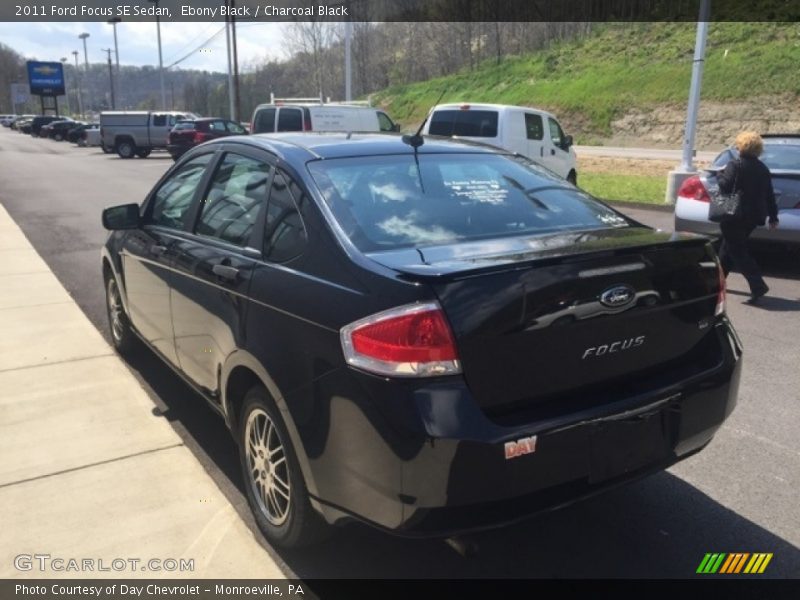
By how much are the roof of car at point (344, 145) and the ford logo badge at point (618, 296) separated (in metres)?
1.34

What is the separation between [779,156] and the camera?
8.12m

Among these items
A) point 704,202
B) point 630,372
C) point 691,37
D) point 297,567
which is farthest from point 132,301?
point 691,37

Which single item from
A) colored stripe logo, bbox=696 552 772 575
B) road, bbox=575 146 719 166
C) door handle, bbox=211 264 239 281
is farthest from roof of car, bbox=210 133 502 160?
road, bbox=575 146 719 166

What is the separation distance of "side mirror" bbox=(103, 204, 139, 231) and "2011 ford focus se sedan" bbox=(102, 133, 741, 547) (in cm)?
104

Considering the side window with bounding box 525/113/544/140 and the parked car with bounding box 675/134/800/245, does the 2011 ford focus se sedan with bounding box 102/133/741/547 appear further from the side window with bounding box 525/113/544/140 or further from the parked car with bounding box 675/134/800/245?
the side window with bounding box 525/113/544/140

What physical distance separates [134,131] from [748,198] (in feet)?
100

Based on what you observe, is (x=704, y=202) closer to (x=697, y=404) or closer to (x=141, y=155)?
(x=697, y=404)

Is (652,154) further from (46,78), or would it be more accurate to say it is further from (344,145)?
(46,78)

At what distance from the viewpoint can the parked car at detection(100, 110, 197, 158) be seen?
32.1 meters

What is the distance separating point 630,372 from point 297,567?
1.53 metres

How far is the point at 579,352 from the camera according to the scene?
2.48 meters

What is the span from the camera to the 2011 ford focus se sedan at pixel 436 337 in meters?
2.27

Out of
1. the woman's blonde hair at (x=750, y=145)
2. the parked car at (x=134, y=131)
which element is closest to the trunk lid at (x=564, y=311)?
the woman's blonde hair at (x=750, y=145)

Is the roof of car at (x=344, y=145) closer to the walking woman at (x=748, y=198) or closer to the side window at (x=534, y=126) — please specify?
the walking woman at (x=748, y=198)
